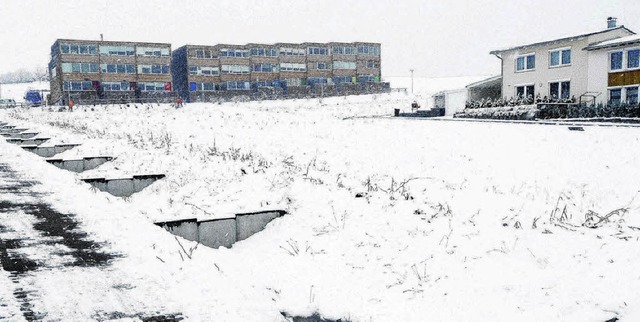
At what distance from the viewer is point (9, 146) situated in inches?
538

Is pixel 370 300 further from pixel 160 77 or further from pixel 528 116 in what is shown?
pixel 160 77

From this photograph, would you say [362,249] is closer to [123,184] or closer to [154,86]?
[123,184]

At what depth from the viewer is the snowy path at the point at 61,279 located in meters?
3.46

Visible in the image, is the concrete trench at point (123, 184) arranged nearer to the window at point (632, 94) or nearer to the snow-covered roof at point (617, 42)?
the snow-covered roof at point (617, 42)

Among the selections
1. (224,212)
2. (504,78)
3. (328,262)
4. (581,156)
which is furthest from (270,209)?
(504,78)

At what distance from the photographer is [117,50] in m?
62.7

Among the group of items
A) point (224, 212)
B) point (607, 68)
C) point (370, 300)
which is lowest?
point (370, 300)

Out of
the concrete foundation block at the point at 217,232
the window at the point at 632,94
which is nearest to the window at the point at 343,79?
the window at the point at 632,94

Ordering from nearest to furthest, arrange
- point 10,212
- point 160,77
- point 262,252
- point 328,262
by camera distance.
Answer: point 328,262 → point 262,252 → point 10,212 → point 160,77

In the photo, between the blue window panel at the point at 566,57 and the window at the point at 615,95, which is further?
the blue window panel at the point at 566,57

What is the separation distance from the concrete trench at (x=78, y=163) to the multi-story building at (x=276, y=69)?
59.3 metres

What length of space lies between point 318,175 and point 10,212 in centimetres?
511

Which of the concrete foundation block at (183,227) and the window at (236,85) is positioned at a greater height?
the window at (236,85)

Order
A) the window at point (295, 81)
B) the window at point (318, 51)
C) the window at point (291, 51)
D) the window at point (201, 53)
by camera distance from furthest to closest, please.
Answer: the window at point (318, 51) → the window at point (295, 81) → the window at point (291, 51) → the window at point (201, 53)
